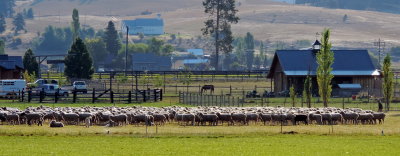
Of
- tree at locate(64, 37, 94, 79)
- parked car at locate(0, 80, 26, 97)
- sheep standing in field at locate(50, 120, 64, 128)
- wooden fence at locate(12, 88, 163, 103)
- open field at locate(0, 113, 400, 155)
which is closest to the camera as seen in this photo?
open field at locate(0, 113, 400, 155)

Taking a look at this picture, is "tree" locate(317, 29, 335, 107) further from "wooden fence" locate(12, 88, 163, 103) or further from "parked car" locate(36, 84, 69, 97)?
"parked car" locate(36, 84, 69, 97)

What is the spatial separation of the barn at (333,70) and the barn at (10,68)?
2806 cm

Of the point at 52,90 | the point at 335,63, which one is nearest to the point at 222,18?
the point at 335,63

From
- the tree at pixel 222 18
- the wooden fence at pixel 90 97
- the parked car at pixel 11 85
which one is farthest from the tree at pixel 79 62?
the tree at pixel 222 18

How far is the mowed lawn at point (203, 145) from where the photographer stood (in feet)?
122

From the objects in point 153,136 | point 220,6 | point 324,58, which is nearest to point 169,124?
point 153,136

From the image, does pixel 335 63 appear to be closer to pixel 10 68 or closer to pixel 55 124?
pixel 10 68

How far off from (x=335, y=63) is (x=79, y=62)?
3119cm

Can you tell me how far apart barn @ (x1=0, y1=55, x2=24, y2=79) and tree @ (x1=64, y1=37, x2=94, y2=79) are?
867 centimetres

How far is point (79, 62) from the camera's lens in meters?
112

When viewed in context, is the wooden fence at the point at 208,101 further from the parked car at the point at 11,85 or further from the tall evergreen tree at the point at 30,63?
the tall evergreen tree at the point at 30,63

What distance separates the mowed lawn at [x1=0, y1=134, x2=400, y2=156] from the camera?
3722 centimetres

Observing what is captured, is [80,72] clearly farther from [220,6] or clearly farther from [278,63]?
[220,6]

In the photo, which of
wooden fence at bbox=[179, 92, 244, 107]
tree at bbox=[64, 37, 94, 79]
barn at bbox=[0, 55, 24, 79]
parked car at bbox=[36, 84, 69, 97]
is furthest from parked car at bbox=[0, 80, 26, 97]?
tree at bbox=[64, 37, 94, 79]
